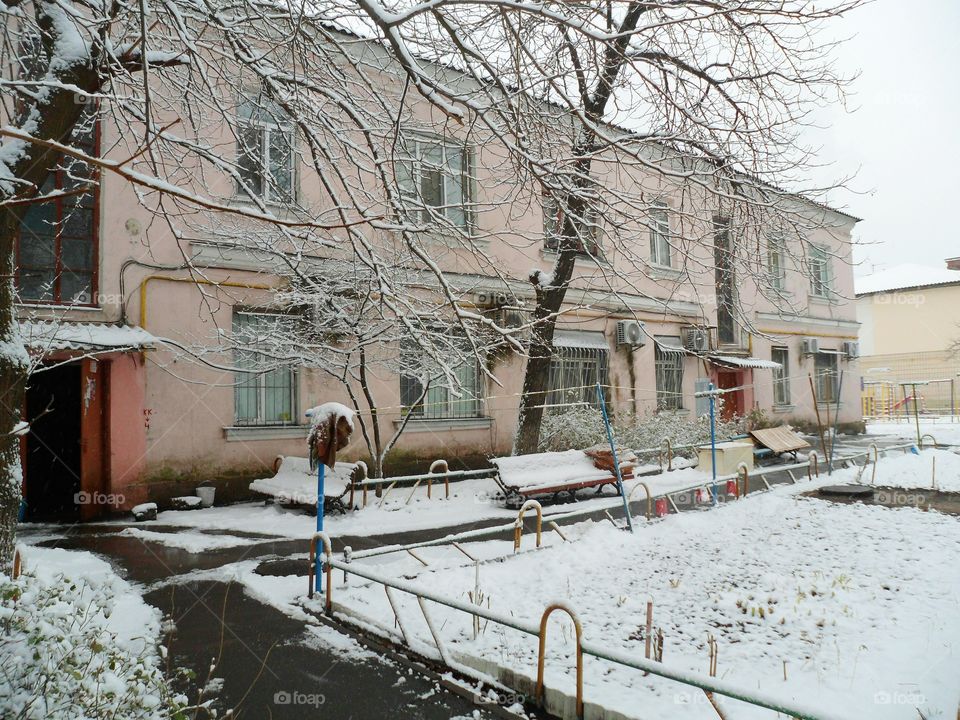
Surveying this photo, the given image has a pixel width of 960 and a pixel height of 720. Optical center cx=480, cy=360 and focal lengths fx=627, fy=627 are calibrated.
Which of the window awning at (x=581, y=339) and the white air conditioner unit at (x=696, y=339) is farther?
the white air conditioner unit at (x=696, y=339)

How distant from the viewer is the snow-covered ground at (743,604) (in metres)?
4.25

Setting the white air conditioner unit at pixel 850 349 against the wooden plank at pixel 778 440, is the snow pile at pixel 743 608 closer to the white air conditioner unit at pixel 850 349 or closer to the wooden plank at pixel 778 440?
the wooden plank at pixel 778 440

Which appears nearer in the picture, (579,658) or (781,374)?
(579,658)

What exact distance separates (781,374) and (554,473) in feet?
50.7

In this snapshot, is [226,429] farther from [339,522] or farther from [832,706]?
[832,706]

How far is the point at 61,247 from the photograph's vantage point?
33.0 feet

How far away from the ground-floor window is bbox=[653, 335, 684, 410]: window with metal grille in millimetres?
8291

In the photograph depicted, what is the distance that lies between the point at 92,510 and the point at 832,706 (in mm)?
10365

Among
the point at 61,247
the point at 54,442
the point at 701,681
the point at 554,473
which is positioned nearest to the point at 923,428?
the point at 554,473

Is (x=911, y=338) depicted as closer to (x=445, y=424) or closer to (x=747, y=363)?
(x=747, y=363)

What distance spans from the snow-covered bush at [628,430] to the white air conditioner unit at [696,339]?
7.66 feet

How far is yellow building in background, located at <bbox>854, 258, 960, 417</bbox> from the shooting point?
112 ft

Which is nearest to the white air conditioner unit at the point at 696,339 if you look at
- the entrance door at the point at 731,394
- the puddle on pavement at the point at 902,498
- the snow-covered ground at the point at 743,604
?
the entrance door at the point at 731,394

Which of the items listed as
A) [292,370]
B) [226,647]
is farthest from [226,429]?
[226,647]
